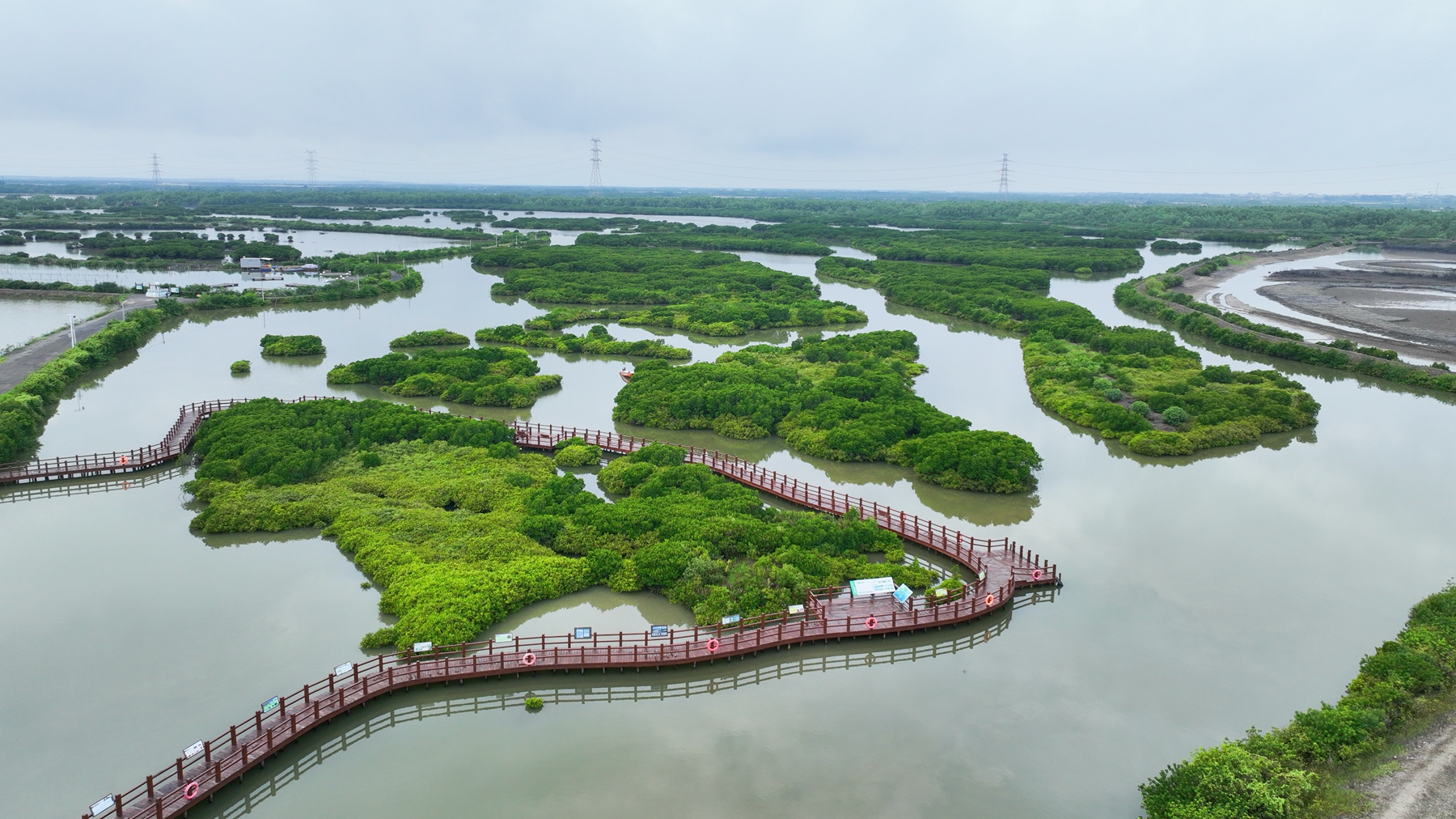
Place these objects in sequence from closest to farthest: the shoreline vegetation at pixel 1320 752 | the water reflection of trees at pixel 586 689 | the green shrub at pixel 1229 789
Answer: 1. the green shrub at pixel 1229 789
2. the shoreline vegetation at pixel 1320 752
3. the water reflection of trees at pixel 586 689

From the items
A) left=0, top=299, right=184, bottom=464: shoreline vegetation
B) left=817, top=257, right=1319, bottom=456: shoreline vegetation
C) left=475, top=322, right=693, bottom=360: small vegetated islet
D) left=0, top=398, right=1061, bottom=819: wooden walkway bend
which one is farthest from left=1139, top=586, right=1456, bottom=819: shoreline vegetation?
left=475, top=322, right=693, bottom=360: small vegetated islet

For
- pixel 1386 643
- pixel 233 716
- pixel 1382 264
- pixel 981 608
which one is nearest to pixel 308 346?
pixel 233 716

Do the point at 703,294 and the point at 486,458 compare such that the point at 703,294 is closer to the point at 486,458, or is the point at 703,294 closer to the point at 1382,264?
the point at 486,458

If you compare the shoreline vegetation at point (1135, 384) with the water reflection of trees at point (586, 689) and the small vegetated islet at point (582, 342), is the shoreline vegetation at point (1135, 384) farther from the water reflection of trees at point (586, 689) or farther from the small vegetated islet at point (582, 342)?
the small vegetated islet at point (582, 342)

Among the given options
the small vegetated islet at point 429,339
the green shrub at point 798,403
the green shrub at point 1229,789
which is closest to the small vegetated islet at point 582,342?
the small vegetated islet at point 429,339

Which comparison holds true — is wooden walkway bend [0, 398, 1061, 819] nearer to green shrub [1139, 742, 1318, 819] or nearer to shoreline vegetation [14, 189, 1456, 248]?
green shrub [1139, 742, 1318, 819]

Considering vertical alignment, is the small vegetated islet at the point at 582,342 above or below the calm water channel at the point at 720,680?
above
